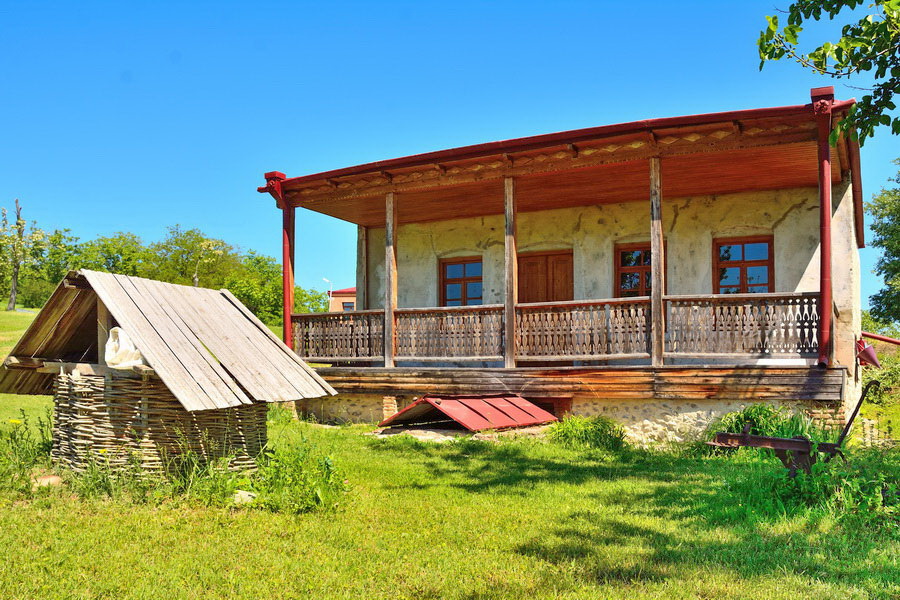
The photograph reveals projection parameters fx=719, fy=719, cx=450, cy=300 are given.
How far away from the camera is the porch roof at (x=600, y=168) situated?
938 cm

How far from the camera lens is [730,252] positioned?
12469 millimetres

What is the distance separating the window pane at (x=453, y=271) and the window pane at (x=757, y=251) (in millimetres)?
5424

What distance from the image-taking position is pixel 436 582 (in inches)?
161

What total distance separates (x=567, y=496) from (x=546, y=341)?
468cm

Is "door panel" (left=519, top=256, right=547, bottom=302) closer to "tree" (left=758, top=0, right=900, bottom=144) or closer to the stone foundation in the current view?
the stone foundation

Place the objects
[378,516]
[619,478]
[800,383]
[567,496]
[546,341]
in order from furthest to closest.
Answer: [546,341]
[800,383]
[619,478]
[567,496]
[378,516]

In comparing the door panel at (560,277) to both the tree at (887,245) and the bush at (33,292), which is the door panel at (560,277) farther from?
the bush at (33,292)

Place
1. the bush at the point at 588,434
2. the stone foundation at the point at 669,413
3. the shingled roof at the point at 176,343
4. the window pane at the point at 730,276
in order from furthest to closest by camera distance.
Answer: the window pane at the point at 730,276 < the stone foundation at the point at 669,413 < the bush at the point at 588,434 < the shingled roof at the point at 176,343

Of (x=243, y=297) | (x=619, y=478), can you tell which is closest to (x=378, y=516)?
(x=619, y=478)

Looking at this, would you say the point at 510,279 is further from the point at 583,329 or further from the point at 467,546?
the point at 467,546

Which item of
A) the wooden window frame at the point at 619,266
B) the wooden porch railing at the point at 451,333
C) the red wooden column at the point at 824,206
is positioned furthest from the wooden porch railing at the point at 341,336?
the red wooden column at the point at 824,206

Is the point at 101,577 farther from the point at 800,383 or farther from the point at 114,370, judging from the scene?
the point at 800,383

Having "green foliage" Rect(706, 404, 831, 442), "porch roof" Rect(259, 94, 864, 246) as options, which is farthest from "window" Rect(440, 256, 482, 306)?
"green foliage" Rect(706, 404, 831, 442)

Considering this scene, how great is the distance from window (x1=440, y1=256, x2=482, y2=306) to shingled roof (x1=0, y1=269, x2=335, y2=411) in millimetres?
7452
